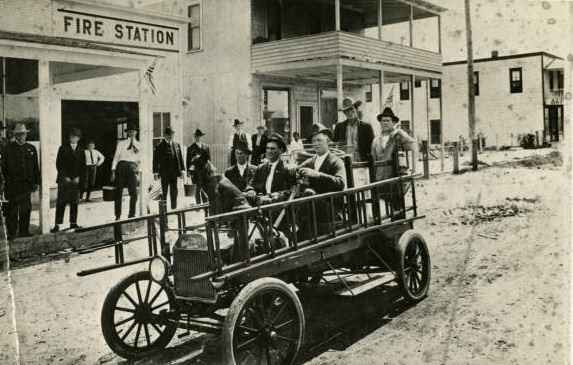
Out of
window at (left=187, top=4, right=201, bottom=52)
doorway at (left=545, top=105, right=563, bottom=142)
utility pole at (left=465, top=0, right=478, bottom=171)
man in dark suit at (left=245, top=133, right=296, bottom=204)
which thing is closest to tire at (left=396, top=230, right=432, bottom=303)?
man in dark suit at (left=245, top=133, right=296, bottom=204)

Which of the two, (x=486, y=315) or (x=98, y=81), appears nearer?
(x=486, y=315)

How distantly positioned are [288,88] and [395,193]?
1396 centimetres

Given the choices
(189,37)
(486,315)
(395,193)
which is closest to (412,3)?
(189,37)

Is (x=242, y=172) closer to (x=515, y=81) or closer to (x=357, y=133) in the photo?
(x=357, y=133)

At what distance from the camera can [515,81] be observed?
36531mm

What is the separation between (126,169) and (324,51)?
8520 mm

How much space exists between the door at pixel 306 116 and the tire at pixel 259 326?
16.0 metres

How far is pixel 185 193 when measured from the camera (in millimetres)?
13781

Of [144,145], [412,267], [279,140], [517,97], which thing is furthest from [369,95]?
[279,140]

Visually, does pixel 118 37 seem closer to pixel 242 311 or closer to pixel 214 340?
pixel 214 340

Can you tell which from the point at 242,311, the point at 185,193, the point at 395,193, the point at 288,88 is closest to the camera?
the point at 242,311

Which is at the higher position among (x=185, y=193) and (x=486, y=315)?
(x=185, y=193)

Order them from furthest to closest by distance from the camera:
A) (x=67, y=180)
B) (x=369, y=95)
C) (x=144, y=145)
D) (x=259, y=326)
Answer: (x=369, y=95) < (x=144, y=145) < (x=67, y=180) < (x=259, y=326)

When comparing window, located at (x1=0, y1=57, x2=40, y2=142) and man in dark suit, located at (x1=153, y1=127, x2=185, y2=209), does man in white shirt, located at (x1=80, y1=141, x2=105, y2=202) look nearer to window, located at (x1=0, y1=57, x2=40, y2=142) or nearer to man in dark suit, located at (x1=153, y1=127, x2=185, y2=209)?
window, located at (x1=0, y1=57, x2=40, y2=142)
